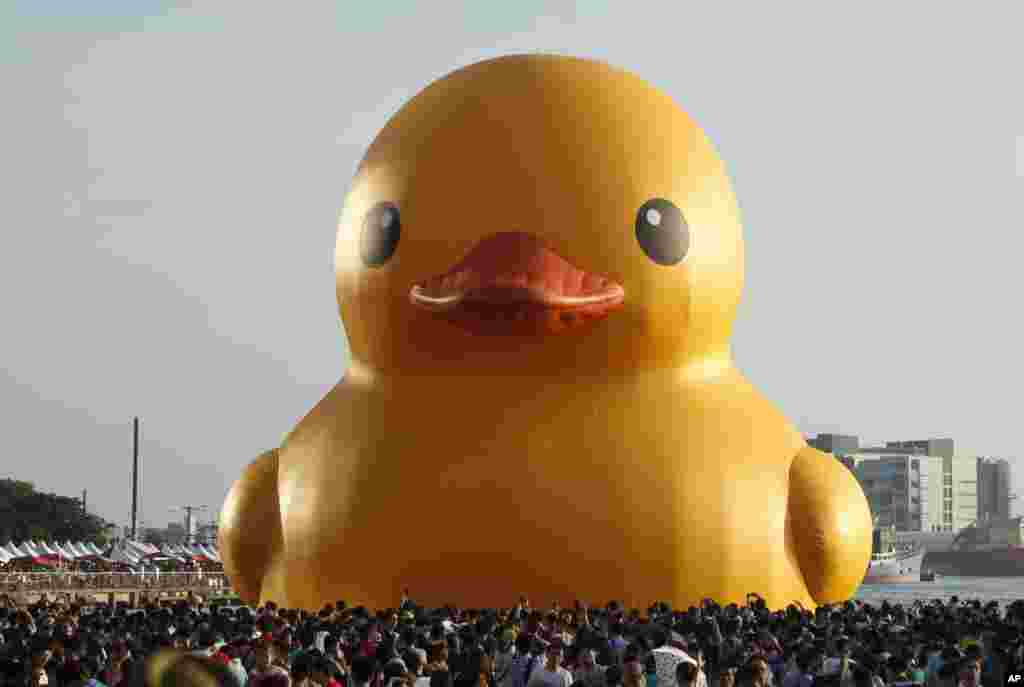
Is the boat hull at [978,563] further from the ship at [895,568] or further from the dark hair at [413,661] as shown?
the dark hair at [413,661]

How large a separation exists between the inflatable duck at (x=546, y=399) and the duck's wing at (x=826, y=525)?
29 mm

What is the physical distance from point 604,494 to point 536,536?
2.69 feet

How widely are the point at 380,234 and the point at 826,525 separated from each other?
5662mm

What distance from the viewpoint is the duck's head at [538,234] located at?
1680 cm

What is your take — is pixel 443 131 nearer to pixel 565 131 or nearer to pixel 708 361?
pixel 565 131

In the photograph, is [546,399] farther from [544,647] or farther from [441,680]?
[441,680]

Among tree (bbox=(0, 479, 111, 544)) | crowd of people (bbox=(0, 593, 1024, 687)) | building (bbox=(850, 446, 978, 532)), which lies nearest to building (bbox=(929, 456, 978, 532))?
building (bbox=(850, 446, 978, 532))

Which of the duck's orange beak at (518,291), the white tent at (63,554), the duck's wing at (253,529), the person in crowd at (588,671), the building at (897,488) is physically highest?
the building at (897,488)

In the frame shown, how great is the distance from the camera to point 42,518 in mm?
72250

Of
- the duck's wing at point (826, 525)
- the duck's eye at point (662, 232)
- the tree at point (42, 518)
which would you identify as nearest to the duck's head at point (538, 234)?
the duck's eye at point (662, 232)

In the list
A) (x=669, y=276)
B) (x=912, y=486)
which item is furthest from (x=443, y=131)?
(x=912, y=486)

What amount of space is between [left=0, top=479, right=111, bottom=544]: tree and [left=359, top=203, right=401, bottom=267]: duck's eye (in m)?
54.4

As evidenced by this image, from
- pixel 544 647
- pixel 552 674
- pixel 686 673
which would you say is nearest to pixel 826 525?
pixel 544 647

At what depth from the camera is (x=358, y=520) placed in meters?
17.3
